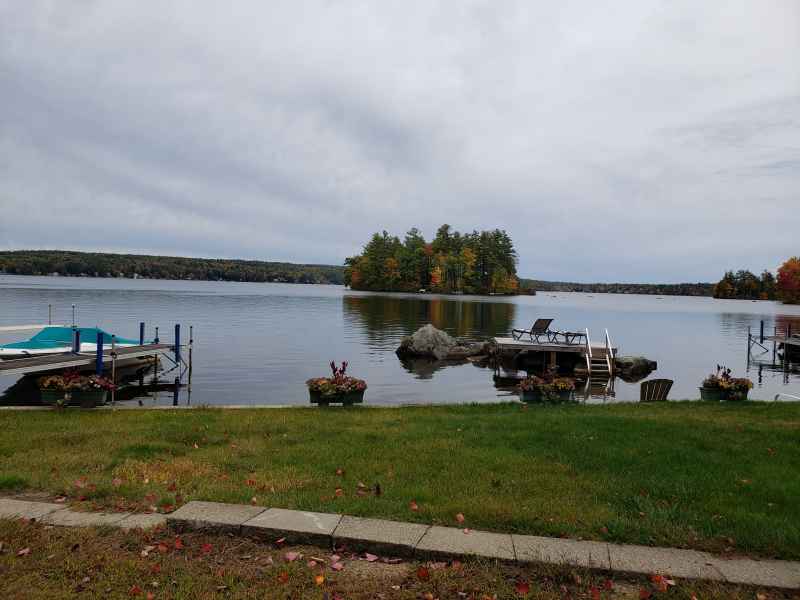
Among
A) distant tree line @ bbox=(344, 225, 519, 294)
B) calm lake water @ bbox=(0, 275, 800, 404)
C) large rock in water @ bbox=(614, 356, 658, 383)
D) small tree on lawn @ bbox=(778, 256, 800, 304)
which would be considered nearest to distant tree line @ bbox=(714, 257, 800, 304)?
small tree on lawn @ bbox=(778, 256, 800, 304)

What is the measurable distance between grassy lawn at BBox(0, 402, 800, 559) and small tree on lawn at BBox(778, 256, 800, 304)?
142759mm

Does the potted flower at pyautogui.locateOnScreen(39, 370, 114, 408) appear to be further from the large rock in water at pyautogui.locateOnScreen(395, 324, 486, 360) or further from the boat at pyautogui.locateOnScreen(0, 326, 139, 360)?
the large rock in water at pyautogui.locateOnScreen(395, 324, 486, 360)

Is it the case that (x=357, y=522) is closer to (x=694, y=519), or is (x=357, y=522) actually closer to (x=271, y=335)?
(x=694, y=519)

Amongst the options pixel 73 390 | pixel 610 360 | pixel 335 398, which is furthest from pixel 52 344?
pixel 610 360

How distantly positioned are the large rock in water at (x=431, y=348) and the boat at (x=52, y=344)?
12.7 meters

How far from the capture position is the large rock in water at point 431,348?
2773 cm

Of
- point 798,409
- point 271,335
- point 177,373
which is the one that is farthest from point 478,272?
point 798,409

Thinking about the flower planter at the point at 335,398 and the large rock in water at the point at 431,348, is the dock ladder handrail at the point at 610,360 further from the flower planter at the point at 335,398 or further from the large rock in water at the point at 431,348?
the flower planter at the point at 335,398

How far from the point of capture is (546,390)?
1284 cm

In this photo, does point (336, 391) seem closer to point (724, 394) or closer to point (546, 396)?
point (546, 396)

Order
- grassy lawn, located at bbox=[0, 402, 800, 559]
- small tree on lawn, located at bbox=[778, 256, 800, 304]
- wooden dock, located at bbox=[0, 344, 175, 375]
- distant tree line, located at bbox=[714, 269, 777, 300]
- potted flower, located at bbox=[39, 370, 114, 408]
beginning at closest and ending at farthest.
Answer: grassy lawn, located at bbox=[0, 402, 800, 559] < potted flower, located at bbox=[39, 370, 114, 408] < wooden dock, located at bbox=[0, 344, 175, 375] < small tree on lawn, located at bbox=[778, 256, 800, 304] < distant tree line, located at bbox=[714, 269, 777, 300]

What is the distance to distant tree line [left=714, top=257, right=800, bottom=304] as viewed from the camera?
416 feet

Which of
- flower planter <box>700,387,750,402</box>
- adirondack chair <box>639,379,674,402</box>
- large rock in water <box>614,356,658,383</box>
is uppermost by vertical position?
flower planter <box>700,387,750,402</box>

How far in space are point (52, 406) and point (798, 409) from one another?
48.8 ft
